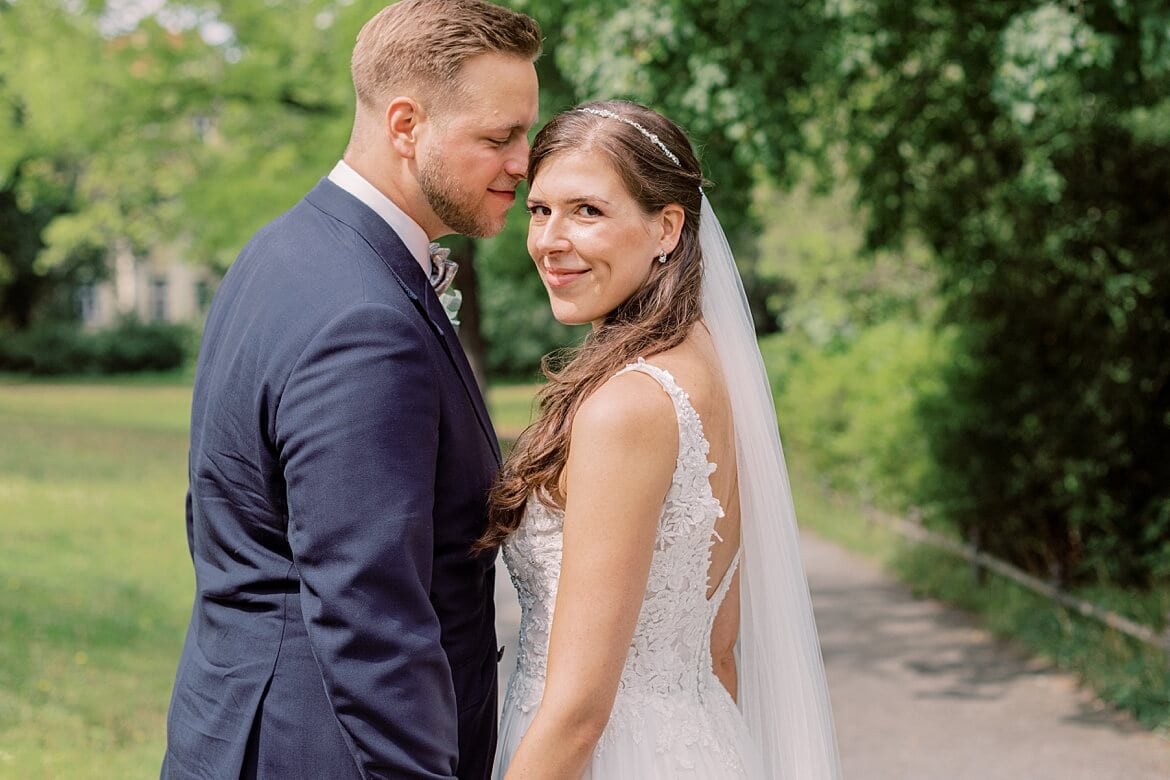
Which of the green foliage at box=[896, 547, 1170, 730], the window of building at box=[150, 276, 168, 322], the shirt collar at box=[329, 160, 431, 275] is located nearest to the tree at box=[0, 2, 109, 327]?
the green foliage at box=[896, 547, 1170, 730]

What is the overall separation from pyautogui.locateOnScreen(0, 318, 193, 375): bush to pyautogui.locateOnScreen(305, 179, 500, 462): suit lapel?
4243 cm

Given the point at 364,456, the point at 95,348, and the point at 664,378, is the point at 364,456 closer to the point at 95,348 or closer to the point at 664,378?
the point at 664,378

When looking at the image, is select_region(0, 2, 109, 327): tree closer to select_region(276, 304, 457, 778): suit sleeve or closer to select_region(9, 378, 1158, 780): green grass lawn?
select_region(9, 378, 1158, 780): green grass lawn

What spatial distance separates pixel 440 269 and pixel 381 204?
0.35 meters

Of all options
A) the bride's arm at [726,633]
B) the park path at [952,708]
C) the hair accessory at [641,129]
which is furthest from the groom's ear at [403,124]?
the park path at [952,708]

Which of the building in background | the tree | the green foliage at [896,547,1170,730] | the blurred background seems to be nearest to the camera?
the green foliage at [896,547,1170,730]

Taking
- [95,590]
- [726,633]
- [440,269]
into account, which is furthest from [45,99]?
[726,633]

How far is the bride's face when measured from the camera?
2.51 m

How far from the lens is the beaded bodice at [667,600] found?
2.42 m

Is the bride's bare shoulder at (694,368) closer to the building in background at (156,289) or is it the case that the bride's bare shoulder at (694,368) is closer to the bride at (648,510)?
the bride at (648,510)

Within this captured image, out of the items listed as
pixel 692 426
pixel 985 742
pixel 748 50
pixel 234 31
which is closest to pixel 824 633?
pixel 985 742

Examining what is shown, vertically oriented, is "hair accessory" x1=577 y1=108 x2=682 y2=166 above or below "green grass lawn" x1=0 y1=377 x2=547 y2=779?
above

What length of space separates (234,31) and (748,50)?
13518mm

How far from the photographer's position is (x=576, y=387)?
246 centimetres
